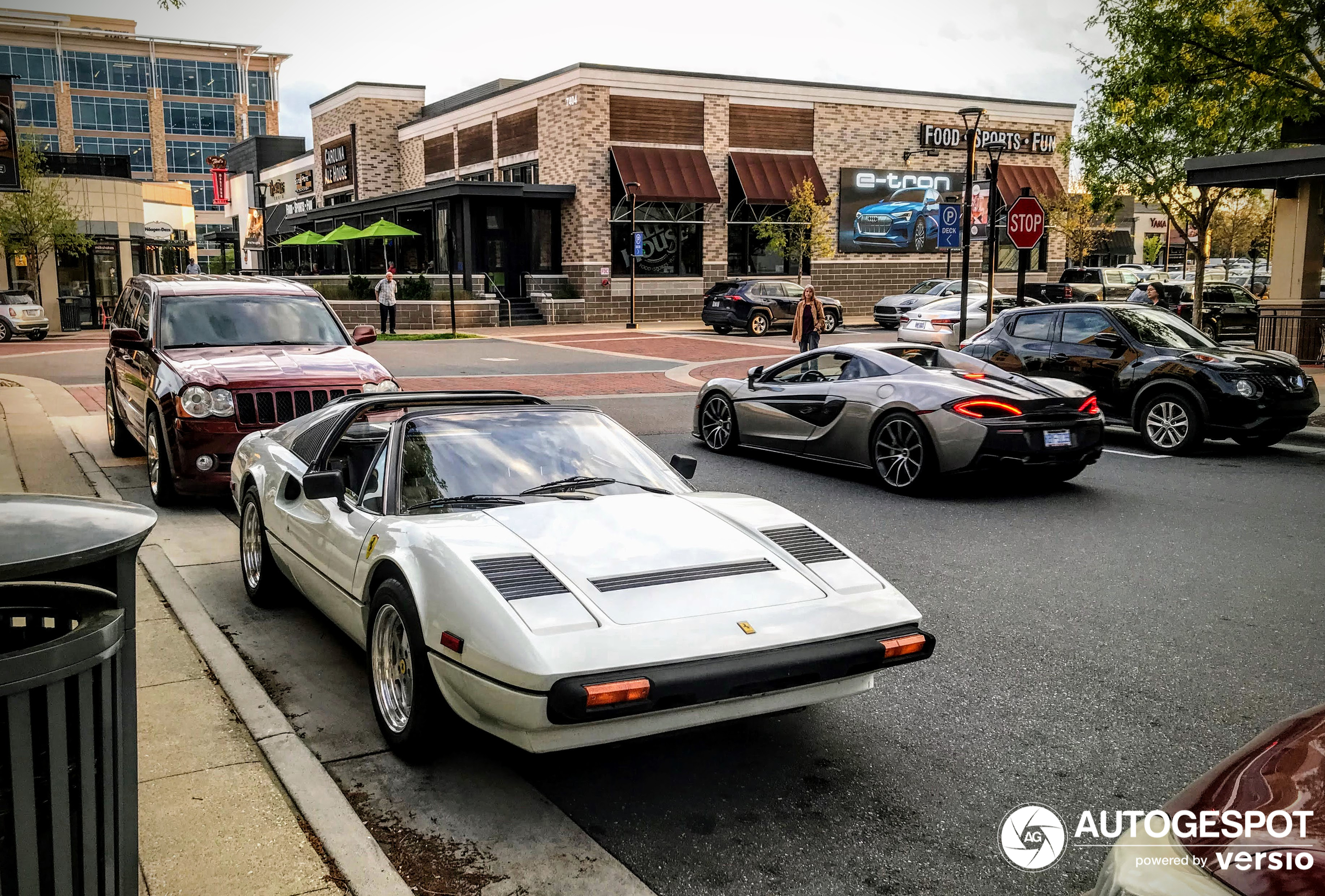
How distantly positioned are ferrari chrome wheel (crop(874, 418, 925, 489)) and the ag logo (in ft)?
19.9

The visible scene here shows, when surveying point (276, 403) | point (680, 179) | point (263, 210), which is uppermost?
point (263, 210)

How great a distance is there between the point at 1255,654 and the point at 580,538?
368 centimetres

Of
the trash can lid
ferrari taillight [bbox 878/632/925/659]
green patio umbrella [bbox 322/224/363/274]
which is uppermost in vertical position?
green patio umbrella [bbox 322/224/363/274]

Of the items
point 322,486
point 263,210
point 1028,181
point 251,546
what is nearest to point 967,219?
point 251,546

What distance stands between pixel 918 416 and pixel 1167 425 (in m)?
4.48

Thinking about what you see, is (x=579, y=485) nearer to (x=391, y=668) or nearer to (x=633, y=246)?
(x=391, y=668)

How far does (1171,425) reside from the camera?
12.6 meters

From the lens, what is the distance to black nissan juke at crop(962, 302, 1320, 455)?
39.8 ft

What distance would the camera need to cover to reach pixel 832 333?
3516 centimetres

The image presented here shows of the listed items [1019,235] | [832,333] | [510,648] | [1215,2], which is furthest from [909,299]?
[510,648]

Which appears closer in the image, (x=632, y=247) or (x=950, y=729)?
(x=950, y=729)

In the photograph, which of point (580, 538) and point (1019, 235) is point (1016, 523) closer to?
point (580, 538)

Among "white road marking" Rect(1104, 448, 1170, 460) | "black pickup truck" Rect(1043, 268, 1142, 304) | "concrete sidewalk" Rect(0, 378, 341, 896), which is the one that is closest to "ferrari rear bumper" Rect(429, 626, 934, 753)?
"concrete sidewalk" Rect(0, 378, 341, 896)

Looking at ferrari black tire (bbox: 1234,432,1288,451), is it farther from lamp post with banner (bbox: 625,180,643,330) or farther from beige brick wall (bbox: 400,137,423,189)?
beige brick wall (bbox: 400,137,423,189)
